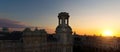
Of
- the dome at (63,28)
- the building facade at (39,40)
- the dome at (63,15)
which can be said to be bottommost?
the building facade at (39,40)

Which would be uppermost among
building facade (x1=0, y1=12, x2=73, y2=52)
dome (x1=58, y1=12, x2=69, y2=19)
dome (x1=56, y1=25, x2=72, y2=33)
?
dome (x1=58, y1=12, x2=69, y2=19)

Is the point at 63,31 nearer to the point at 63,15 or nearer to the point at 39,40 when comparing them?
the point at 63,15

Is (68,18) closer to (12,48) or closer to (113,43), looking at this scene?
(12,48)

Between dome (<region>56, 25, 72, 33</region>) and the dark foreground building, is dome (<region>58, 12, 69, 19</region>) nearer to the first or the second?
the dark foreground building

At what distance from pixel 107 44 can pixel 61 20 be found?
80.7 meters

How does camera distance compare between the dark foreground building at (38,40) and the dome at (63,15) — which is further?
the dome at (63,15)

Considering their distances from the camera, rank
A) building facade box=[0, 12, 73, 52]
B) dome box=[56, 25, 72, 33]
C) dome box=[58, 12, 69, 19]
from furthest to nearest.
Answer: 1. dome box=[58, 12, 69, 19]
2. dome box=[56, 25, 72, 33]
3. building facade box=[0, 12, 73, 52]

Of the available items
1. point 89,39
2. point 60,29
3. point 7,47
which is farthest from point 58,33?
point 89,39

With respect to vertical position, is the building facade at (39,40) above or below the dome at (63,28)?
Answer: below

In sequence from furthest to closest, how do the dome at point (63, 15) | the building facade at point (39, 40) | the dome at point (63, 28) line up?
1. the dome at point (63, 15)
2. the dome at point (63, 28)
3. the building facade at point (39, 40)

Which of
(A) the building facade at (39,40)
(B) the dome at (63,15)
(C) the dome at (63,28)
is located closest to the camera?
(A) the building facade at (39,40)

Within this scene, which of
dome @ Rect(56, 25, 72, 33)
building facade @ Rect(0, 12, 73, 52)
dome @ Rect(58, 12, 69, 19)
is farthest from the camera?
dome @ Rect(58, 12, 69, 19)

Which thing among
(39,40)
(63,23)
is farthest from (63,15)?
(39,40)

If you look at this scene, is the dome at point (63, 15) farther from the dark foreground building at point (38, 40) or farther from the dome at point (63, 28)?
the dome at point (63, 28)
